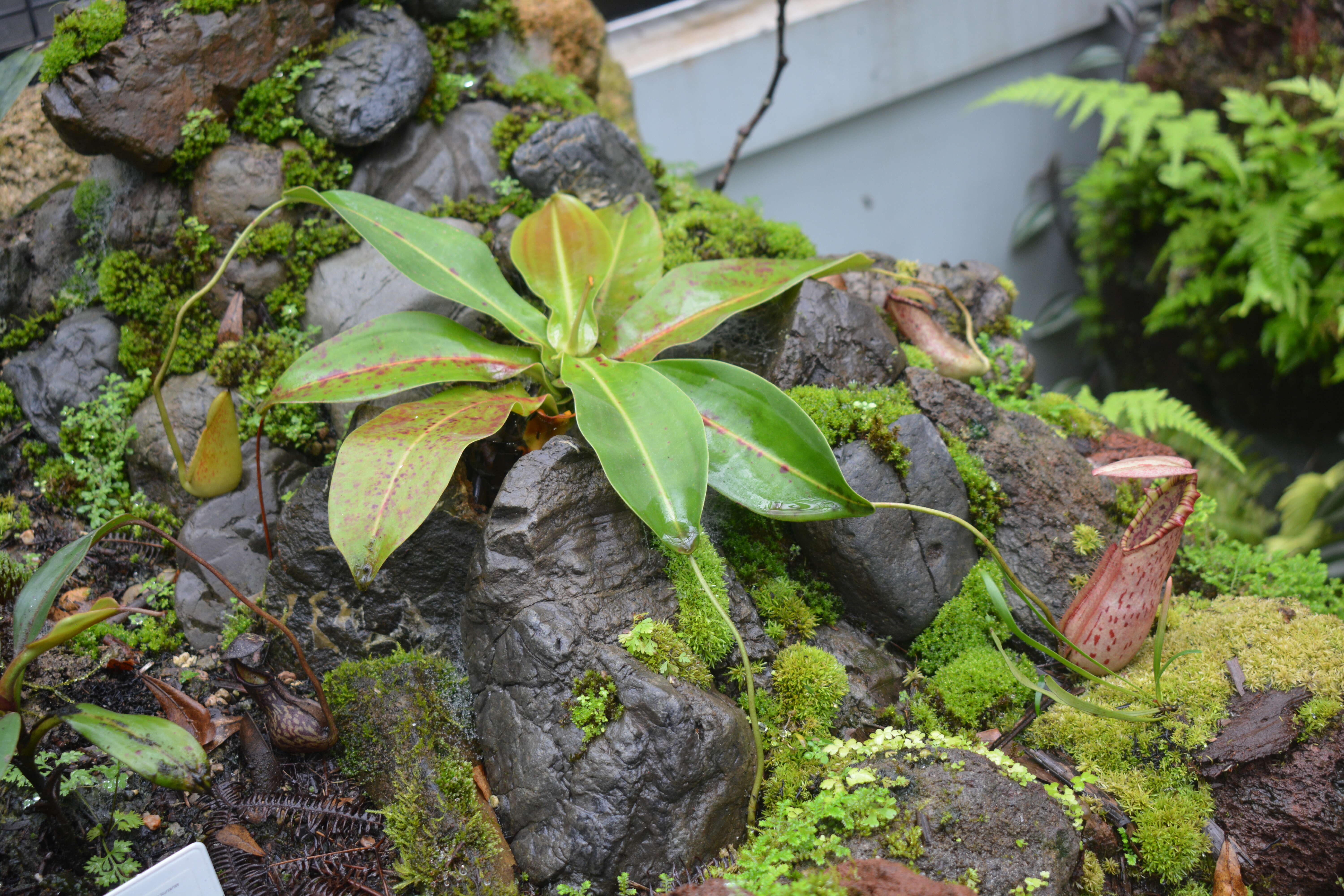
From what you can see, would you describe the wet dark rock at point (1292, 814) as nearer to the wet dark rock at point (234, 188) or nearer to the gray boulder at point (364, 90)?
the gray boulder at point (364, 90)

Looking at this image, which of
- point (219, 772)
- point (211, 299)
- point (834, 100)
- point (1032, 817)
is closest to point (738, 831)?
point (1032, 817)

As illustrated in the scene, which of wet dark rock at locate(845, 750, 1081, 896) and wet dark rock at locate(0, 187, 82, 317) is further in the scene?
wet dark rock at locate(0, 187, 82, 317)

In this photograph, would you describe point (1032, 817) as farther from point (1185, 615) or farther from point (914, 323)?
point (914, 323)

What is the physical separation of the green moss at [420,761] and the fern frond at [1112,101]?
476 centimetres

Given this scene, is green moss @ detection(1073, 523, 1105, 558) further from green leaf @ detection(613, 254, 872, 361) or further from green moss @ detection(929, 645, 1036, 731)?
green leaf @ detection(613, 254, 872, 361)

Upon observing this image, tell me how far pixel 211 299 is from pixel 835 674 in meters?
2.67

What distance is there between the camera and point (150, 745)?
173 centimetres

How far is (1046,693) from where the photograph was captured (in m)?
2.10

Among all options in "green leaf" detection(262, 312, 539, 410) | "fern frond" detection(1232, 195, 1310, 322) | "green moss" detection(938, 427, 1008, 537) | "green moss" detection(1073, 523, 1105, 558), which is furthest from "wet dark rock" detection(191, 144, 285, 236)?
"fern frond" detection(1232, 195, 1310, 322)

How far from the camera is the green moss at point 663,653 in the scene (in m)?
2.12

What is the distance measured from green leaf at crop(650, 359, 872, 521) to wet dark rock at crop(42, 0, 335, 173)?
2192 mm

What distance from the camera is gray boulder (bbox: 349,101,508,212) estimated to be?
10.8 ft

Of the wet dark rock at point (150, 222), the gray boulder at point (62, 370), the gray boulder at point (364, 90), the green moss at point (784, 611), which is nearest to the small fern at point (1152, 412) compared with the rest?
the green moss at point (784, 611)

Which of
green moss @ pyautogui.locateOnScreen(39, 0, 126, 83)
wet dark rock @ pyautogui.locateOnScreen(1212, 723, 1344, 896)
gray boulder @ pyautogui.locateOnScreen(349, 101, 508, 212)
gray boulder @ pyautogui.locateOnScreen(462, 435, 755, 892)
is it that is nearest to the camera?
gray boulder @ pyautogui.locateOnScreen(462, 435, 755, 892)
